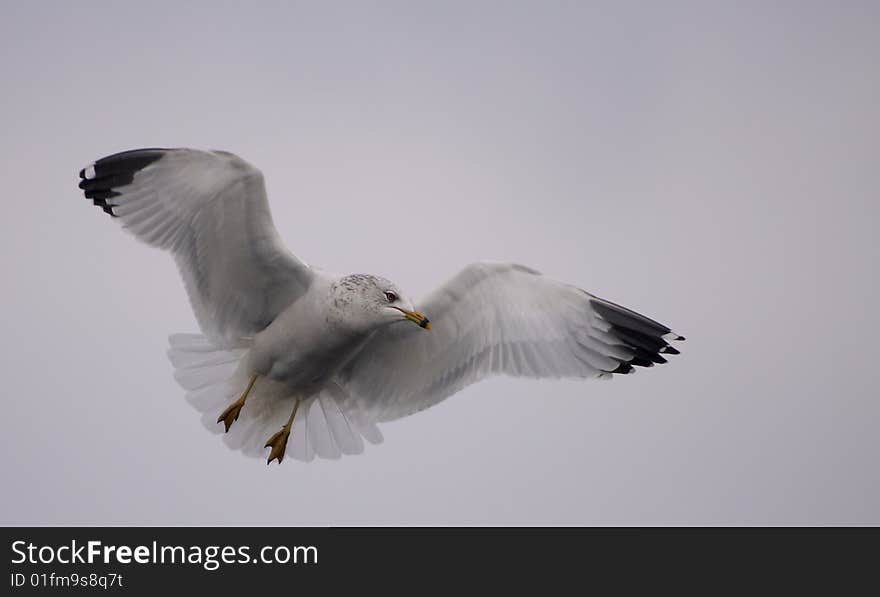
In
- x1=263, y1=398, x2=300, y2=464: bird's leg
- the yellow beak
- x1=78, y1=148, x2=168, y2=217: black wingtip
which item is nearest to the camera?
the yellow beak

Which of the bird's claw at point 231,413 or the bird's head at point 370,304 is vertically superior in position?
the bird's head at point 370,304

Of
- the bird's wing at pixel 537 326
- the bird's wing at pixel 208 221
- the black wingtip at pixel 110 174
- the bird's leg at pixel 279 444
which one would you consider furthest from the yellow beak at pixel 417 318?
the black wingtip at pixel 110 174

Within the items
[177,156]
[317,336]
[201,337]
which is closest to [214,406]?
[201,337]

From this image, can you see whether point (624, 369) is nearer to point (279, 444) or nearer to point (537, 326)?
point (537, 326)

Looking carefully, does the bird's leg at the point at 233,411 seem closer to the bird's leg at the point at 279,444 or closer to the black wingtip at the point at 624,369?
the bird's leg at the point at 279,444

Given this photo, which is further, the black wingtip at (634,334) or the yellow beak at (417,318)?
the black wingtip at (634,334)

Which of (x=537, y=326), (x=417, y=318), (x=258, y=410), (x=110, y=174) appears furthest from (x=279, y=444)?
(x=110, y=174)

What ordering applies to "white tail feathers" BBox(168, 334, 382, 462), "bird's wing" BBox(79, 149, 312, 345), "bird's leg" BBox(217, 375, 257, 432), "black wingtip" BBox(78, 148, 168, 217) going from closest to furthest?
"bird's wing" BBox(79, 149, 312, 345), "black wingtip" BBox(78, 148, 168, 217), "bird's leg" BBox(217, 375, 257, 432), "white tail feathers" BBox(168, 334, 382, 462)

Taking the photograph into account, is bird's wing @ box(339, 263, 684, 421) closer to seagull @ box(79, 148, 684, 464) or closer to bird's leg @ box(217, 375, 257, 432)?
seagull @ box(79, 148, 684, 464)

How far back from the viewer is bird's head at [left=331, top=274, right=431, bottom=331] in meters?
7.89

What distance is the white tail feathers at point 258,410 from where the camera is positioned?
8641 mm

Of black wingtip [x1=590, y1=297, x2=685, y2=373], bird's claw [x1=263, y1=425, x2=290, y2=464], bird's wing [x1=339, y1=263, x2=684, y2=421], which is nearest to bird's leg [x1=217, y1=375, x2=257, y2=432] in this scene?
bird's claw [x1=263, y1=425, x2=290, y2=464]

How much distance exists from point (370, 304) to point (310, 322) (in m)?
0.42

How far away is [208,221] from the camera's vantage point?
8.10 m
